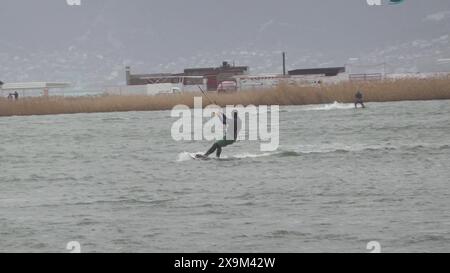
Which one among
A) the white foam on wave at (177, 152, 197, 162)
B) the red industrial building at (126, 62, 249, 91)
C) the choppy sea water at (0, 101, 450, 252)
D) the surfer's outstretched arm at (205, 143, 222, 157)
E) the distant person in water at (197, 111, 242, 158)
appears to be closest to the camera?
the choppy sea water at (0, 101, 450, 252)

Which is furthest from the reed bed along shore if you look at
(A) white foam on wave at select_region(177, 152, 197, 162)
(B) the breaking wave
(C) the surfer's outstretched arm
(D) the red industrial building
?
(C) the surfer's outstretched arm

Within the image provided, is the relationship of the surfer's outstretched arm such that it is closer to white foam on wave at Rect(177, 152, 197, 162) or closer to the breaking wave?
the breaking wave

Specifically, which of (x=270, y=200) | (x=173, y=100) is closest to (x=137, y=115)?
(x=173, y=100)

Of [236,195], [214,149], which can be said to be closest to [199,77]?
[214,149]

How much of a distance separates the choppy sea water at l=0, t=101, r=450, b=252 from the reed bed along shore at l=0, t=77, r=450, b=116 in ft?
94.7

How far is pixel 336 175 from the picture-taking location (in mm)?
31766

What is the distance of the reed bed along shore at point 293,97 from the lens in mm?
81000

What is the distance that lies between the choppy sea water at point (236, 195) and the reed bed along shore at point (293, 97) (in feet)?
94.7

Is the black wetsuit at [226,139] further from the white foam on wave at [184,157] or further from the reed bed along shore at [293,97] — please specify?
the reed bed along shore at [293,97]

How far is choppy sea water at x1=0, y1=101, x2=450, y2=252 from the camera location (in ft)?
69.1

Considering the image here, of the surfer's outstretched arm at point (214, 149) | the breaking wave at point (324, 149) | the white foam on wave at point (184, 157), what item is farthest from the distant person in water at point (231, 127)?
the white foam on wave at point (184, 157)

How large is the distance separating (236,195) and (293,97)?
56251 millimetres

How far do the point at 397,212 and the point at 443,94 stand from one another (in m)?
58.5
